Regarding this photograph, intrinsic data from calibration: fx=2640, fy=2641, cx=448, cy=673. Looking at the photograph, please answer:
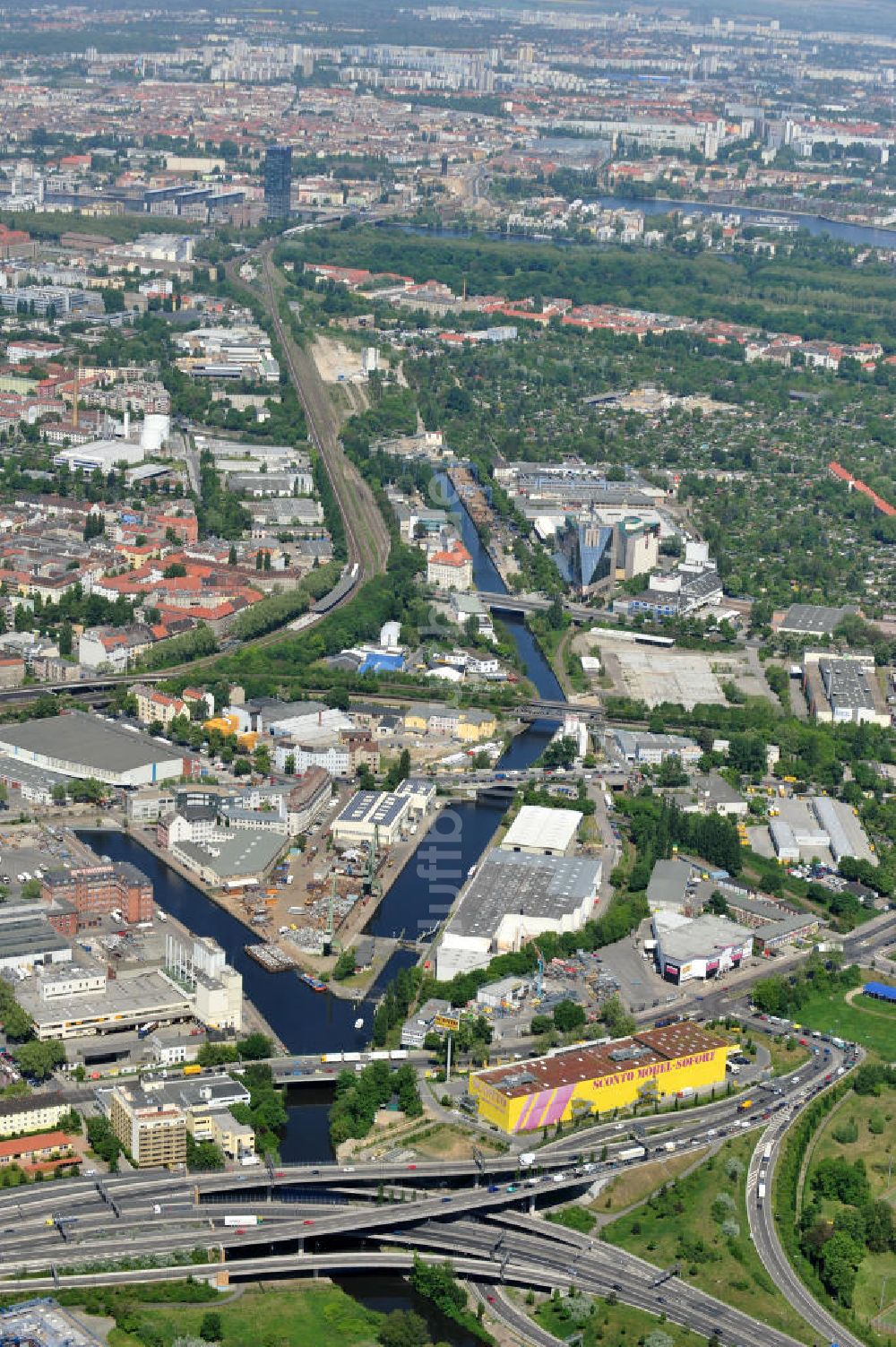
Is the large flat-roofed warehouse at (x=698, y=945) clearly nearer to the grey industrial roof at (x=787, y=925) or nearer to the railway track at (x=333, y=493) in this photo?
the grey industrial roof at (x=787, y=925)

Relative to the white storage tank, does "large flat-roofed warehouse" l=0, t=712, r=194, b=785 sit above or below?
above

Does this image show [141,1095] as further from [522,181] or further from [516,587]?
[522,181]

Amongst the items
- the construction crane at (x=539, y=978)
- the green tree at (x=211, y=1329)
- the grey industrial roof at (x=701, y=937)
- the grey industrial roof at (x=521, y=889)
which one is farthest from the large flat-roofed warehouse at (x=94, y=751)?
the green tree at (x=211, y=1329)

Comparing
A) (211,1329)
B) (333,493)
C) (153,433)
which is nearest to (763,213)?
(153,433)

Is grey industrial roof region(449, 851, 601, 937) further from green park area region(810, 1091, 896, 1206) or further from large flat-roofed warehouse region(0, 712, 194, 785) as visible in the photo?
large flat-roofed warehouse region(0, 712, 194, 785)

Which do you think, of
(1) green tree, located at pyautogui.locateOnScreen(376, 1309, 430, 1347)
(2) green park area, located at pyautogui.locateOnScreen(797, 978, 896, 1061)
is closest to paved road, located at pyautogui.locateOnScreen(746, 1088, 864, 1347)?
(2) green park area, located at pyautogui.locateOnScreen(797, 978, 896, 1061)

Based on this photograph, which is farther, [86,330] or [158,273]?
[158,273]

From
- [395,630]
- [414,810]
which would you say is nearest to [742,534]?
[395,630]
